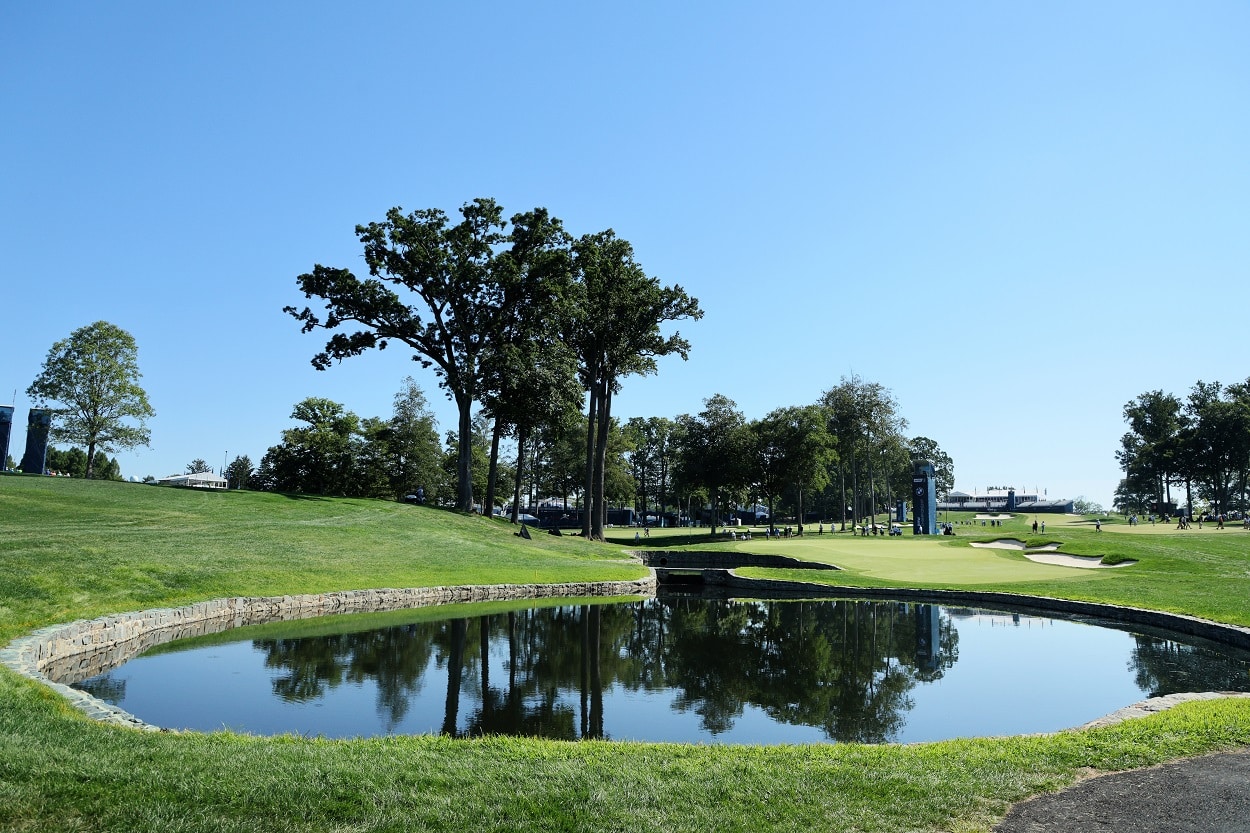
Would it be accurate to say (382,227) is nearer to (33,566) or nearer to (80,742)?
(33,566)

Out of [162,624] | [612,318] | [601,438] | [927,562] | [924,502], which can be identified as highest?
[612,318]

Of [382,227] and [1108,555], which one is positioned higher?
[382,227]

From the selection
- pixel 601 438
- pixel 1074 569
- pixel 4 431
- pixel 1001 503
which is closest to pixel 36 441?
pixel 4 431

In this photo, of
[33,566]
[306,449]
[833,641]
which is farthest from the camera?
[306,449]

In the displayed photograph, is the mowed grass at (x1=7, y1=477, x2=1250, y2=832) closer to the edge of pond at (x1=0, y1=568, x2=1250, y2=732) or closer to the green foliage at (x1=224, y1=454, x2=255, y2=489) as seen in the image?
the edge of pond at (x1=0, y1=568, x2=1250, y2=732)

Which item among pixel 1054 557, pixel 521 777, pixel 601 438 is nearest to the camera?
pixel 521 777

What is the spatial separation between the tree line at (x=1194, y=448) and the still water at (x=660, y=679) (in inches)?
3202

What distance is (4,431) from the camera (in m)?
39.2

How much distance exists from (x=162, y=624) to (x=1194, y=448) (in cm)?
10098

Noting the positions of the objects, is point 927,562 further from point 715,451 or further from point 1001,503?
point 1001,503

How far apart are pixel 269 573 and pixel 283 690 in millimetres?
12072

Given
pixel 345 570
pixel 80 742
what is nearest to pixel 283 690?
pixel 80 742

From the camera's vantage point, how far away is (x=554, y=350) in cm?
4681

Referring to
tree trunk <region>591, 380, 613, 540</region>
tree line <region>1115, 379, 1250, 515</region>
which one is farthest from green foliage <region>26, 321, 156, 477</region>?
tree line <region>1115, 379, 1250, 515</region>
